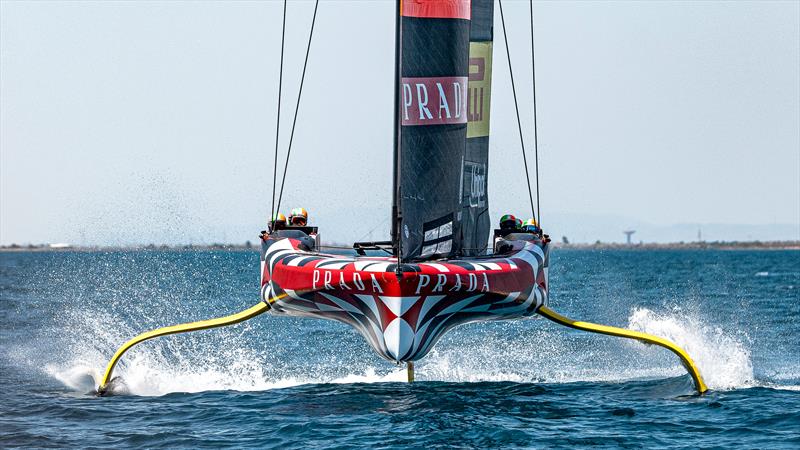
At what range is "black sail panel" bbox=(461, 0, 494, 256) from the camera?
17.3 m

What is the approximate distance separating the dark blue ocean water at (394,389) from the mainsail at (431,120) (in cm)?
240

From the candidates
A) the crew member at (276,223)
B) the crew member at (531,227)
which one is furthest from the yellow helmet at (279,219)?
the crew member at (531,227)

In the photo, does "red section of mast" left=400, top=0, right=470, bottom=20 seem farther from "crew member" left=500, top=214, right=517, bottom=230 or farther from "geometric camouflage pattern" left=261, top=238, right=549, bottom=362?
"crew member" left=500, top=214, right=517, bottom=230

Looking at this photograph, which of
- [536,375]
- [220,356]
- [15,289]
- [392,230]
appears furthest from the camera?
[15,289]

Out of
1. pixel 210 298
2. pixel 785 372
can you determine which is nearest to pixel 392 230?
pixel 785 372

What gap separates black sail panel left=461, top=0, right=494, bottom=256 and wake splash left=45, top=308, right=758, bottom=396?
2.32 metres

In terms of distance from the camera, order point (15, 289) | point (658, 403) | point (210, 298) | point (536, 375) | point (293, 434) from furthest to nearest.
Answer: point (15, 289) < point (210, 298) < point (536, 375) < point (658, 403) < point (293, 434)

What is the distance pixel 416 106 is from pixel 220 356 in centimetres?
902

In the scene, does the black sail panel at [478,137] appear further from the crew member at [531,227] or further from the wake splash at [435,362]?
the wake splash at [435,362]

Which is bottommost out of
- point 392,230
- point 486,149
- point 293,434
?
point 293,434

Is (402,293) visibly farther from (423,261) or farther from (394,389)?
(394,389)

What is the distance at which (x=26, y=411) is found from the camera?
584 inches

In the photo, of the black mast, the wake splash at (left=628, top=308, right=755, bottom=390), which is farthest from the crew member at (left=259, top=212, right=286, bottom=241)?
the wake splash at (left=628, top=308, right=755, bottom=390)

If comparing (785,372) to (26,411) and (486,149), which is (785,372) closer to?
(486,149)
